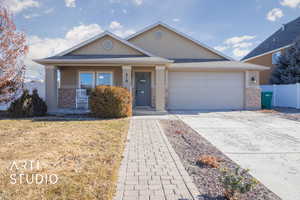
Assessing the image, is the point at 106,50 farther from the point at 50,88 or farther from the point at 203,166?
the point at 203,166

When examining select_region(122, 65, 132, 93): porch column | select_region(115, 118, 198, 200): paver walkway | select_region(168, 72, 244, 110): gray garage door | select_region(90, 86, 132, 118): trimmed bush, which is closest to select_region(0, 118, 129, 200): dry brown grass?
select_region(115, 118, 198, 200): paver walkway

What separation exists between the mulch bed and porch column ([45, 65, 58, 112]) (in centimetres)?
739

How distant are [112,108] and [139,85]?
4119mm

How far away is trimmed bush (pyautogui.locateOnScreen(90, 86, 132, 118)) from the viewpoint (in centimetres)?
844

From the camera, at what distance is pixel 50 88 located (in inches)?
388

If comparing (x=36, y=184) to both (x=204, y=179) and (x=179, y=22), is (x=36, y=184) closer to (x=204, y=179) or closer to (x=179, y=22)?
(x=204, y=179)

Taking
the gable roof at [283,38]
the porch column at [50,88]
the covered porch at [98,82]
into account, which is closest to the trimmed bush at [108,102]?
the covered porch at [98,82]

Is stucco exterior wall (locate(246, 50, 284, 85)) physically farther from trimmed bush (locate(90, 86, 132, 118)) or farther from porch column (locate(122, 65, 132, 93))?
trimmed bush (locate(90, 86, 132, 118))

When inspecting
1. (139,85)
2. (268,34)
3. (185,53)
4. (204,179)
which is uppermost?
(268,34)

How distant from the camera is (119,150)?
415 cm

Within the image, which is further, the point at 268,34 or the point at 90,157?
the point at 268,34

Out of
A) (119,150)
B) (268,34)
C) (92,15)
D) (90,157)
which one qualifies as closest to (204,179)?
(119,150)

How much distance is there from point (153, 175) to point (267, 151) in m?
3.24

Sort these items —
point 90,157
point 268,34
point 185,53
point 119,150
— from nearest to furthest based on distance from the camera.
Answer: point 90,157, point 119,150, point 185,53, point 268,34
